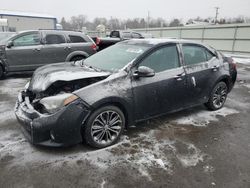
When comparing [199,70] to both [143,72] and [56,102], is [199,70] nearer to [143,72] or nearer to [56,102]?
[143,72]

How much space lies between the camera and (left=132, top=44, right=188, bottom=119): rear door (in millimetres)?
3623

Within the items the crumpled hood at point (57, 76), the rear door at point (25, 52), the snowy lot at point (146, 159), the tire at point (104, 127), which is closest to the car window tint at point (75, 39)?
the rear door at point (25, 52)

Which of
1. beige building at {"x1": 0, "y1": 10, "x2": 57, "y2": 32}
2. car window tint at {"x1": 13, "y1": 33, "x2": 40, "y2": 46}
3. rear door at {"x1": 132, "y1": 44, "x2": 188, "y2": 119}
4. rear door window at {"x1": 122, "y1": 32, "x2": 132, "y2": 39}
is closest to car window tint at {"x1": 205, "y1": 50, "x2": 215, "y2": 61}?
rear door at {"x1": 132, "y1": 44, "x2": 188, "y2": 119}

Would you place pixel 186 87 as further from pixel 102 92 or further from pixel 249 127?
pixel 102 92

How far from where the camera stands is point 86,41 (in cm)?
839

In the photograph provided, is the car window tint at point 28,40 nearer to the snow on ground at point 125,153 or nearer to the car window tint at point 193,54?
the snow on ground at point 125,153

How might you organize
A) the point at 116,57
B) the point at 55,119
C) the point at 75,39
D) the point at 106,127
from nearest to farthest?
the point at 55,119 → the point at 106,127 → the point at 116,57 → the point at 75,39

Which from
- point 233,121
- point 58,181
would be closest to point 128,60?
point 58,181

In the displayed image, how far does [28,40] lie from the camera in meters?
7.59

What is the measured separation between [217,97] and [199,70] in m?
0.99

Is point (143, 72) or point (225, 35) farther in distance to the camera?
point (225, 35)

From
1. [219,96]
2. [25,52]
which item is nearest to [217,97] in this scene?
[219,96]

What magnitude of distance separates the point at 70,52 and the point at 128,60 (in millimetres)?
4809

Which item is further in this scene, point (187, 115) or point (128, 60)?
point (187, 115)
